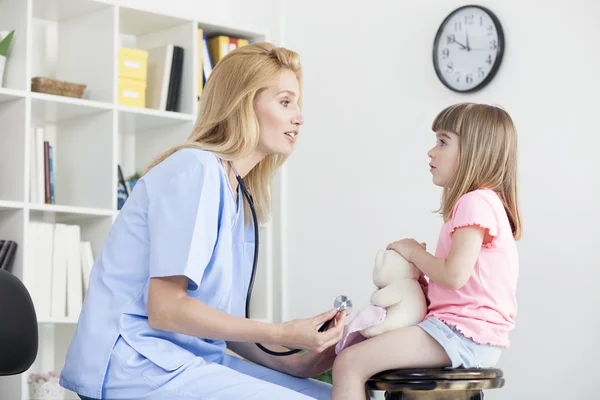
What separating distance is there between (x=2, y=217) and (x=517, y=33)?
196 centimetres

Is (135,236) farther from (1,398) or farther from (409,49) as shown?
(409,49)

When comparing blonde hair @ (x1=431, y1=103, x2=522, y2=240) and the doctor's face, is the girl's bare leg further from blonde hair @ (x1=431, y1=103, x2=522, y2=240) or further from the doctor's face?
the doctor's face

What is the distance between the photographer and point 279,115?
6.16 feet

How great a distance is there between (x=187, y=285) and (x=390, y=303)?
0.42 metres

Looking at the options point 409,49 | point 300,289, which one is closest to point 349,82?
point 409,49

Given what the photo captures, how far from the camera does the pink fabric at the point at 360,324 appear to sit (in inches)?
69.9

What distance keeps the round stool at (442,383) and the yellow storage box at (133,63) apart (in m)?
2.16

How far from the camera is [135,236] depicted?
1.66m

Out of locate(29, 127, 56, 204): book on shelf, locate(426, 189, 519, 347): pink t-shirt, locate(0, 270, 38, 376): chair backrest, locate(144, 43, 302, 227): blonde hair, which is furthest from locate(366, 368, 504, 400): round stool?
locate(29, 127, 56, 204): book on shelf

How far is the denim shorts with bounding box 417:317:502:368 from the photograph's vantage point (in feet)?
5.58

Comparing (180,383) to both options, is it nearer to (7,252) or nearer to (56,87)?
(7,252)

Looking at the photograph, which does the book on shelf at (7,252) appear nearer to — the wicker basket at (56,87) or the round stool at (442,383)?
the wicker basket at (56,87)

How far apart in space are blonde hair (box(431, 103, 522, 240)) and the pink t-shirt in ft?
0.20

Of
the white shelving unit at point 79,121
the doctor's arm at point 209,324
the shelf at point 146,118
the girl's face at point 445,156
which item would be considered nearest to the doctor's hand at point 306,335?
the doctor's arm at point 209,324
